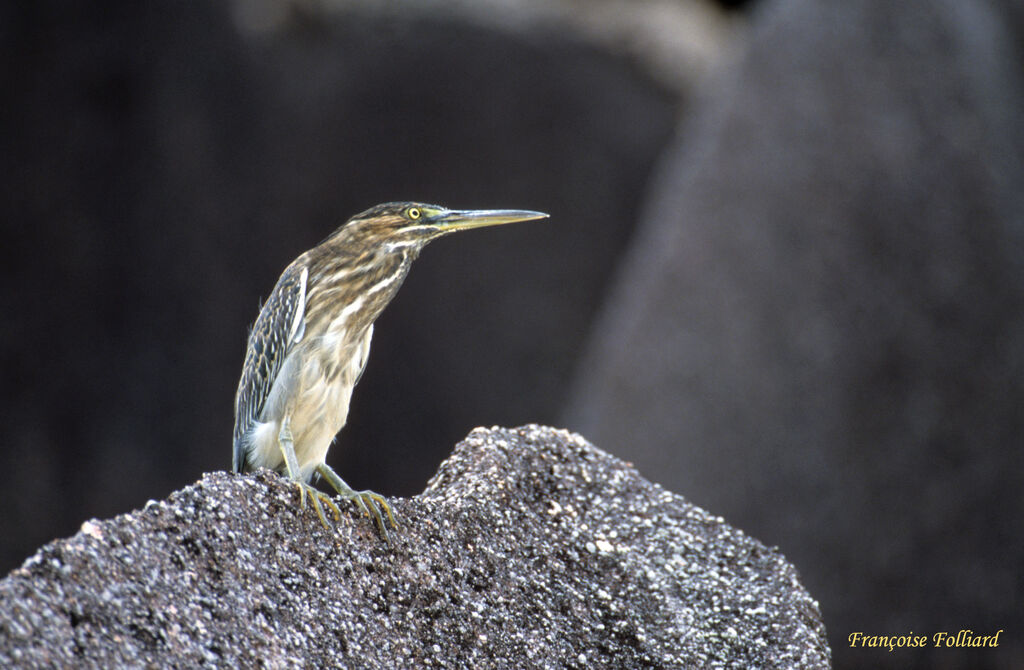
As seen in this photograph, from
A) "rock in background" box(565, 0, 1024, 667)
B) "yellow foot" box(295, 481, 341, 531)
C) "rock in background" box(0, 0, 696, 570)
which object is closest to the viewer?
"yellow foot" box(295, 481, 341, 531)

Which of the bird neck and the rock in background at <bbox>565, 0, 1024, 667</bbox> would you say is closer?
the bird neck

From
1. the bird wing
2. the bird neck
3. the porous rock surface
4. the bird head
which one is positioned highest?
the bird head

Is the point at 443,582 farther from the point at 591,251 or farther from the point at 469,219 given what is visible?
the point at 591,251

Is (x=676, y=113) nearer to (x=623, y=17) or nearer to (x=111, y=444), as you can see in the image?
(x=623, y=17)

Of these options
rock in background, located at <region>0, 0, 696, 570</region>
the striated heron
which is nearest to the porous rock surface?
the striated heron

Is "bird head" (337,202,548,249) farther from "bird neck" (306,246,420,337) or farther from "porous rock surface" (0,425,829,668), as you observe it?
"porous rock surface" (0,425,829,668)

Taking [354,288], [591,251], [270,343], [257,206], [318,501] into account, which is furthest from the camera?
[591,251]

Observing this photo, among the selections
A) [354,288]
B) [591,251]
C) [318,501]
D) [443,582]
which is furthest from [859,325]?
[318,501]
